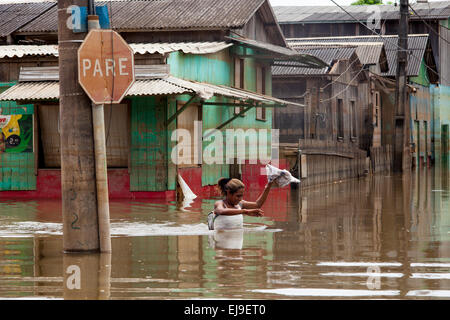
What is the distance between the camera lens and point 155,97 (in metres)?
20.3

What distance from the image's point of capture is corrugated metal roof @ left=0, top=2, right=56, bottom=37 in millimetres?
25406

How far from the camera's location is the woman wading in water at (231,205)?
1320 cm

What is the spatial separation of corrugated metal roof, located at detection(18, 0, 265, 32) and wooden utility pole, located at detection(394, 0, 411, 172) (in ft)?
32.7

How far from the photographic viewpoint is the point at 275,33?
29547 millimetres

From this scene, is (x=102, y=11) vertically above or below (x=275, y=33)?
below

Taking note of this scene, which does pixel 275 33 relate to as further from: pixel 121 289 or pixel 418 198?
pixel 121 289

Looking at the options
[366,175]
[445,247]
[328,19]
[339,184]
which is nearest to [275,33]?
[339,184]

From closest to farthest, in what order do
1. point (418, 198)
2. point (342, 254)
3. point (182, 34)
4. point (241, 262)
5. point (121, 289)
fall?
1. point (121, 289)
2. point (241, 262)
3. point (342, 254)
4. point (418, 198)
5. point (182, 34)

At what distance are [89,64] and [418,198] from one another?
13.5 metres

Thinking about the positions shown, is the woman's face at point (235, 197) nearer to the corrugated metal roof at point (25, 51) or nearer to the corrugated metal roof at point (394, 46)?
the corrugated metal roof at point (25, 51)

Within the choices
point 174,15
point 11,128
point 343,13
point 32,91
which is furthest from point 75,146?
point 343,13

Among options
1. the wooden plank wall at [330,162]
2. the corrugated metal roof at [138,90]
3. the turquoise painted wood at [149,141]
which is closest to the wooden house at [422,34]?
the wooden plank wall at [330,162]

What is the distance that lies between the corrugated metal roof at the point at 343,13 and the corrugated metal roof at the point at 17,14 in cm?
2711

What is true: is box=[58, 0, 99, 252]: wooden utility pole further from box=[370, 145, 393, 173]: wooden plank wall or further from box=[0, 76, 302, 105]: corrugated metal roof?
box=[370, 145, 393, 173]: wooden plank wall
